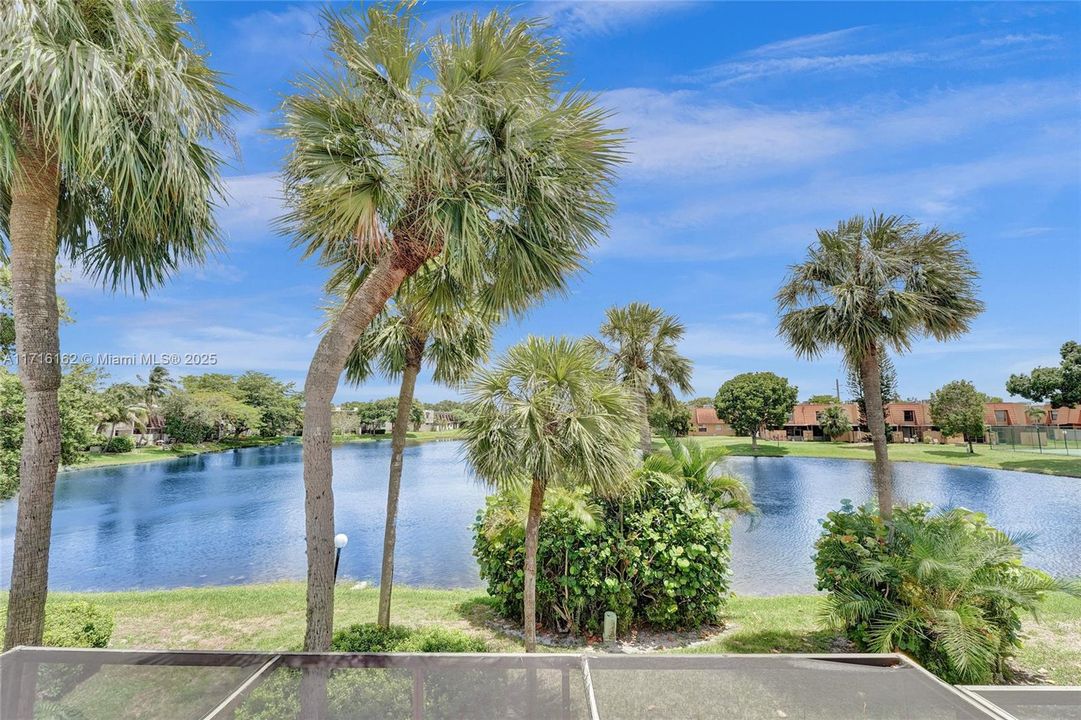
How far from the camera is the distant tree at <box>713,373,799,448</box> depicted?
136ft

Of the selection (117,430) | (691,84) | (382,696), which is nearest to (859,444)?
(691,84)

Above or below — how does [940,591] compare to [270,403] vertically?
below

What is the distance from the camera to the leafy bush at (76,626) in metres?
4.28

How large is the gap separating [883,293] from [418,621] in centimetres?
913

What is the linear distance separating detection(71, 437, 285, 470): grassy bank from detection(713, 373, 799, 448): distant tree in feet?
145

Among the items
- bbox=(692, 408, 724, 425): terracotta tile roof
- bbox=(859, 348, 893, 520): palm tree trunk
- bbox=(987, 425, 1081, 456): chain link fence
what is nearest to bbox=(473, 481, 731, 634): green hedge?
bbox=(859, 348, 893, 520): palm tree trunk

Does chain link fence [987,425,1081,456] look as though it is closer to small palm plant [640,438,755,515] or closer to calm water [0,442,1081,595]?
calm water [0,442,1081,595]

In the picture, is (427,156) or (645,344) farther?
(645,344)

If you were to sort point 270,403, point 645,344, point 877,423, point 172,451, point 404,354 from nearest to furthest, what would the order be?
1. point 404,354
2. point 877,423
3. point 645,344
4. point 172,451
5. point 270,403

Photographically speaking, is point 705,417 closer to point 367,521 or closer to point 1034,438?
point 1034,438

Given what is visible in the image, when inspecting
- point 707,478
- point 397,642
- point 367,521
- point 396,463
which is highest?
point 396,463

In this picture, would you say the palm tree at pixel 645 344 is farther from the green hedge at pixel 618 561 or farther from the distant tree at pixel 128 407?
the distant tree at pixel 128 407

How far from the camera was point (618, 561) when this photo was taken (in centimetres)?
653

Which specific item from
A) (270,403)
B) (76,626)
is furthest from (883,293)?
(270,403)
